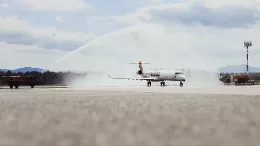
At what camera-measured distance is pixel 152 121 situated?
17.3 m

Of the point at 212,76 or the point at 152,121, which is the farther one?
the point at 212,76

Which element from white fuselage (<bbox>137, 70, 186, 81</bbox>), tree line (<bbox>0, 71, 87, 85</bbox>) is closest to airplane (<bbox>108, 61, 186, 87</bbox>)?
white fuselage (<bbox>137, 70, 186, 81</bbox>)

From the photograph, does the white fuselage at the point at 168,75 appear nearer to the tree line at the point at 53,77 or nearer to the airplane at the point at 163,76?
the airplane at the point at 163,76

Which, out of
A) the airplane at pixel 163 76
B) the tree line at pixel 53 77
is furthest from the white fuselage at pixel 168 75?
the tree line at pixel 53 77

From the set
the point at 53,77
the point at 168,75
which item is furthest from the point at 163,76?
the point at 53,77

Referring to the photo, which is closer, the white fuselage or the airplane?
the airplane

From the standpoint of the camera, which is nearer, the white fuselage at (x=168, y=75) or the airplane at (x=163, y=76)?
the airplane at (x=163, y=76)

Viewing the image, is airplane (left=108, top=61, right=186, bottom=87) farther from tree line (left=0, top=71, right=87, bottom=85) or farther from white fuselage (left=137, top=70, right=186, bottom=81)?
tree line (left=0, top=71, right=87, bottom=85)

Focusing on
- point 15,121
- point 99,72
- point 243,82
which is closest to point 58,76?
point 99,72

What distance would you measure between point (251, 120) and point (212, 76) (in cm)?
14247

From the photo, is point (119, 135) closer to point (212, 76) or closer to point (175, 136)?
point (175, 136)

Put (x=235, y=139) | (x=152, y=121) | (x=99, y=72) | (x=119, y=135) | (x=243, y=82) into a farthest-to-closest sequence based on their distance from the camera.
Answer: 1. (x=99, y=72)
2. (x=243, y=82)
3. (x=152, y=121)
4. (x=119, y=135)
5. (x=235, y=139)

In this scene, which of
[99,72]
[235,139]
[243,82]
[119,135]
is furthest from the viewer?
[99,72]

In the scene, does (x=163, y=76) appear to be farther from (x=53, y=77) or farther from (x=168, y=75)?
(x=53, y=77)
